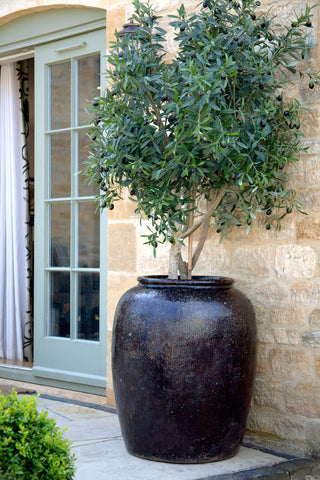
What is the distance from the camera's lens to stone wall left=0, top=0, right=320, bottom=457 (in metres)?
3.19

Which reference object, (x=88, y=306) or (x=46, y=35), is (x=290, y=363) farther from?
(x=46, y=35)

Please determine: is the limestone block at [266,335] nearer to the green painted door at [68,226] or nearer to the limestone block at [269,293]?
the limestone block at [269,293]

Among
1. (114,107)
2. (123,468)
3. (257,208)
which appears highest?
(114,107)

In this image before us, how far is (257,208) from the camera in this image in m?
3.27

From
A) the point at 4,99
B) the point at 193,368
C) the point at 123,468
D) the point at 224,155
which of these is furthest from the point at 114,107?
the point at 4,99

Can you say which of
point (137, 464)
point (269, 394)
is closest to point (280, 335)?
point (269, 394)

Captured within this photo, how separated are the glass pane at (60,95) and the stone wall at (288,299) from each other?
1643 mm

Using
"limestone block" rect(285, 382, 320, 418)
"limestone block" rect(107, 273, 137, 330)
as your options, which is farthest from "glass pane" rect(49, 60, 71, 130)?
"limestone block" rect(285, 382, 320, 418)

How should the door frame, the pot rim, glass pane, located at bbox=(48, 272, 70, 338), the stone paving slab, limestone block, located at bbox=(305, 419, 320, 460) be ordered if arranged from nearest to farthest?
the stone paving slab, the pot rim, limestone block, located at bbox=(305, 419, 320, 460), the door frame, glass pane, located at bbox=(48, 272, 70, 338)

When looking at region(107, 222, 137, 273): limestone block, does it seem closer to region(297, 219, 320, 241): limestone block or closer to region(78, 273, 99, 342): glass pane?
region(78, 273, 99, 342): glass pane

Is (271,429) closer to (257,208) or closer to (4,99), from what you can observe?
(257,208)

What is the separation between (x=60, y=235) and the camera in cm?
473

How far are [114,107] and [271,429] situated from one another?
1677 mm

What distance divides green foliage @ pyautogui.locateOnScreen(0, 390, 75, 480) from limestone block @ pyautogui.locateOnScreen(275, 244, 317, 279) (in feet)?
5.32
